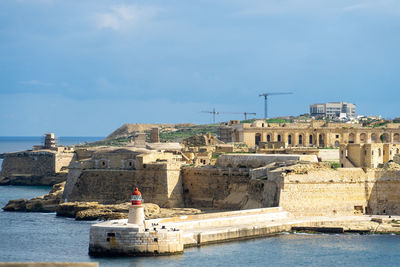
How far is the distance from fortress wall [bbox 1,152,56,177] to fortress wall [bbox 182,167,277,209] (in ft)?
104

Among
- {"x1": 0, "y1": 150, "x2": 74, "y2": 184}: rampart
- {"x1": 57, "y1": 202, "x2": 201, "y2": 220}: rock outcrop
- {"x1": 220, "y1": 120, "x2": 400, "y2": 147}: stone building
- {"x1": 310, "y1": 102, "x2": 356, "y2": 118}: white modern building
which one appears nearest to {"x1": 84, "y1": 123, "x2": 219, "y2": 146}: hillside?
{"x1": 310, "y1": 102, "x2": 356, "y2": 118}: white modern building

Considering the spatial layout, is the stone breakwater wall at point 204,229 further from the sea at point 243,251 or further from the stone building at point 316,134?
the stone building at point 316,134

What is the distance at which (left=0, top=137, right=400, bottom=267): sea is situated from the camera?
33062 mm

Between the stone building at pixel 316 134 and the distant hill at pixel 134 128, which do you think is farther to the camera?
the distant hill at pixel 134 128

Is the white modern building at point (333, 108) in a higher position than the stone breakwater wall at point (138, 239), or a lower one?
higher

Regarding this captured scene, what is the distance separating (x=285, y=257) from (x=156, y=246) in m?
4.78

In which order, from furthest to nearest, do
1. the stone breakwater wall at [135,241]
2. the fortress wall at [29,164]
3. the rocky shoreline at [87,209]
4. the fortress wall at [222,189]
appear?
the fortress wall at [29,164] < the fortress wall at [222,189] < the rocky shoreline at [87,209] < the stone breakwater wall at [135,241]

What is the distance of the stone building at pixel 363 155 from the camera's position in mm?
48000

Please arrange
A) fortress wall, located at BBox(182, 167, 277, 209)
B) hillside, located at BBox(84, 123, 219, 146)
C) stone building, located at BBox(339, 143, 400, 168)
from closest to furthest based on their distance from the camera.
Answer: fortress wall, located at BBox(182, 167, 277, 209), stone building, located at BBox(339, 143, 400, 168), hillside, located at BBox(84, 123, 219, 146)

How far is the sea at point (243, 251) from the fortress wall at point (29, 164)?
38.3 metres

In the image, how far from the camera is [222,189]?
49719 mm

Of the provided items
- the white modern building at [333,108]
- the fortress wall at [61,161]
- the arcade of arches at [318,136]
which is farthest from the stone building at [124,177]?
the white modern building at [333,108]

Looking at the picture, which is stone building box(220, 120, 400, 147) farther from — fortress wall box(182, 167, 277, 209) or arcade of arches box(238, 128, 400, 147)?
fortress wall box(182, 167, 277, 209)

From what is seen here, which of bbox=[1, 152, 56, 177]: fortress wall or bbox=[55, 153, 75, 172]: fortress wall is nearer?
bbox=[55, 153, 75, 172]: fortress wall
